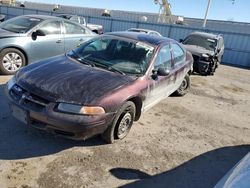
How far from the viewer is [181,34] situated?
62.4ft

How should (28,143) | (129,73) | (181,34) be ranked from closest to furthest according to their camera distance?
(28,143) < (129,73) < (181,34)

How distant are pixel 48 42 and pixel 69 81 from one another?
3781 mm

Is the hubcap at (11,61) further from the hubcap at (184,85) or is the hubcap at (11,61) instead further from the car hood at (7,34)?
the hubcap at (184,85)

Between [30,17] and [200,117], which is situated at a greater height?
[30,17]

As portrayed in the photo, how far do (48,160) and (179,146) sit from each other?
2105 millimetres

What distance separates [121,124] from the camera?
13.2 feet

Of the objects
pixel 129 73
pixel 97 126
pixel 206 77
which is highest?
pixel 129 73

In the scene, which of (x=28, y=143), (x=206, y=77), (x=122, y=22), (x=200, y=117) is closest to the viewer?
(x=28, y=143)

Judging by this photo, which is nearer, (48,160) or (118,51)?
(48,160)

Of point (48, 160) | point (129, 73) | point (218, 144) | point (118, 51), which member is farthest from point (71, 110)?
point (218, 144)

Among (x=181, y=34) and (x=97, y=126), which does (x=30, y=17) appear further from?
(x=181, y=34)

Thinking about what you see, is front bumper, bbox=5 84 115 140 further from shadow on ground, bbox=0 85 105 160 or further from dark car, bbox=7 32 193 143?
shadow on ground, bbox=0 85 105 160

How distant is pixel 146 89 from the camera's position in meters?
4.29

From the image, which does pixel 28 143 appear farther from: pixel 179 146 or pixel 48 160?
pixel 179 146
